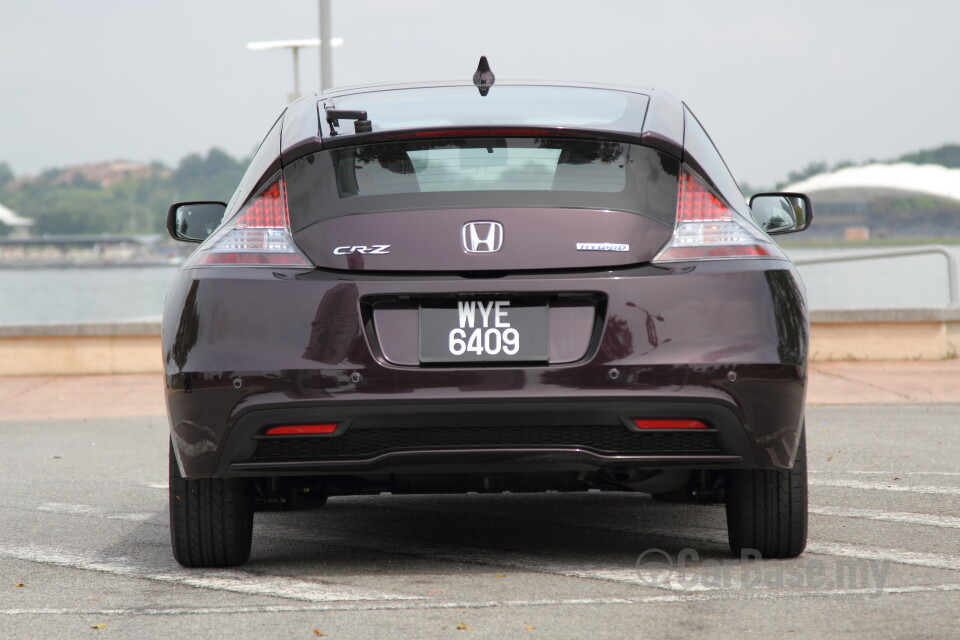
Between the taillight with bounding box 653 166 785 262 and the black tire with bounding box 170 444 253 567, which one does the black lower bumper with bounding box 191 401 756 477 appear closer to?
the black tire with bounding box 170 444 253 567

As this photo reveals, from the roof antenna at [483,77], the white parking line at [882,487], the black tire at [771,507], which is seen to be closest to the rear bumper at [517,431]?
the black tire at [771,507]

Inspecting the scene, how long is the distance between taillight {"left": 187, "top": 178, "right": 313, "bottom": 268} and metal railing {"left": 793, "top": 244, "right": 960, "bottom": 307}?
9125 mm

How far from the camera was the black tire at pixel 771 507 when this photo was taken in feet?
13.7

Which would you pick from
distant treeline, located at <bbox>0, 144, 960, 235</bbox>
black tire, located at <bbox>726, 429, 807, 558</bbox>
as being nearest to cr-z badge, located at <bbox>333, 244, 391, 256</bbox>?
black tire, located at <bbox>726, 429, 807, 558</bbox>

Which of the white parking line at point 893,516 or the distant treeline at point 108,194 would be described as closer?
the white parking line at point 893,516

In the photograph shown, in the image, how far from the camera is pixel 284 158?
405 cm

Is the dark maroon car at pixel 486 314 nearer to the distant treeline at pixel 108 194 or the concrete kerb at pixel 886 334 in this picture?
the concrete kerb at pixel 886 334

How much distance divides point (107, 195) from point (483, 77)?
123255 mm

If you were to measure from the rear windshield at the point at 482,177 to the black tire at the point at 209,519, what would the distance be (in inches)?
34.3

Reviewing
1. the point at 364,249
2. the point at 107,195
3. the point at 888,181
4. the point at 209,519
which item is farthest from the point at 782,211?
the point at 107,195

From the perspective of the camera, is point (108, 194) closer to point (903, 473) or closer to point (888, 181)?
point (888, 181)

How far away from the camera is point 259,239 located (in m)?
3.97

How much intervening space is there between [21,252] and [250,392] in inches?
3496

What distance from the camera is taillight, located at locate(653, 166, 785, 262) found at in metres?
3.89
